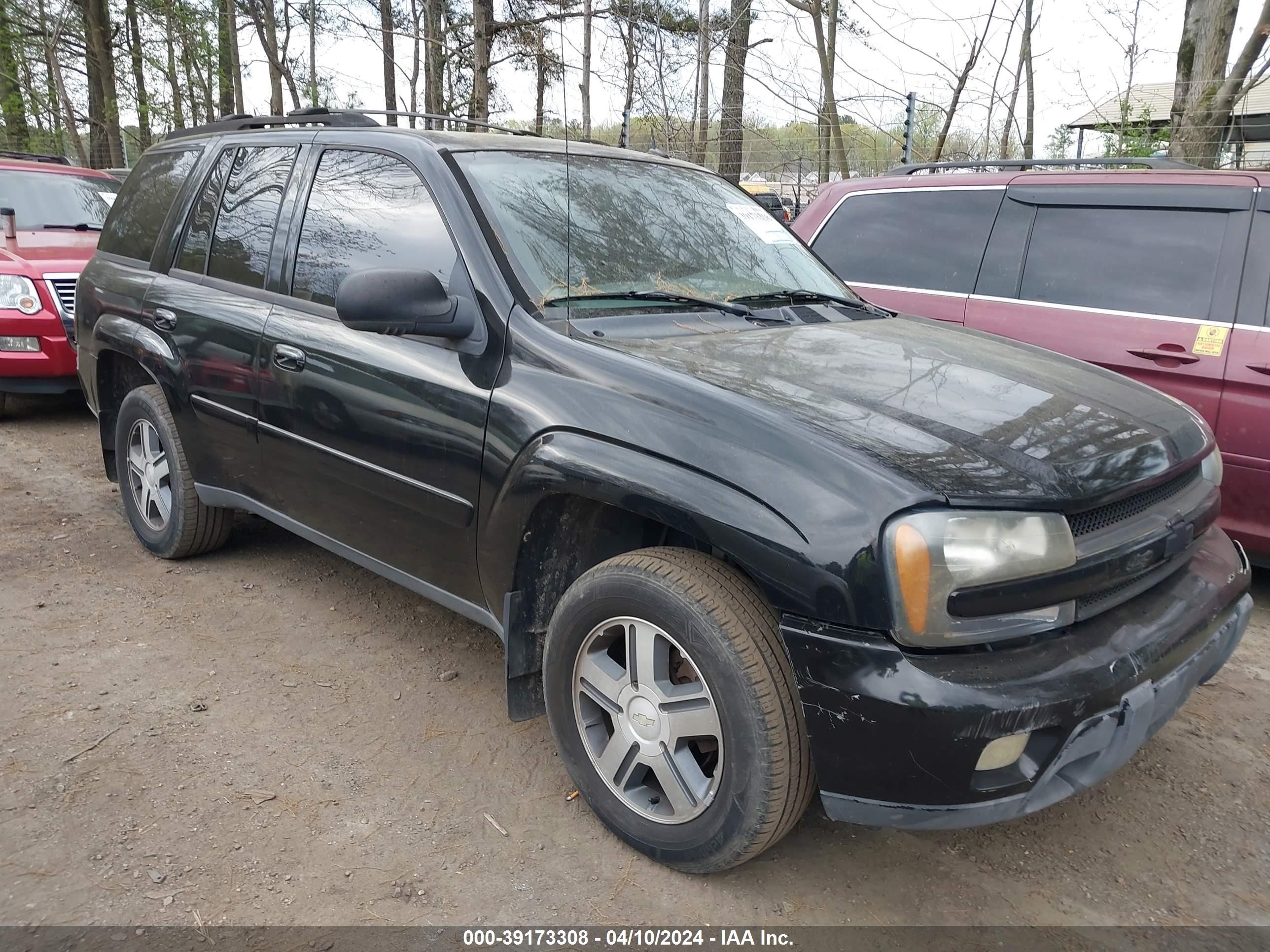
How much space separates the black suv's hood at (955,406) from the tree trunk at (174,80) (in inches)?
991

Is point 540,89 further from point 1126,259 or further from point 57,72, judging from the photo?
point 57,72

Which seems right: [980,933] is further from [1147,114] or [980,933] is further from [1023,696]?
[1147,114]

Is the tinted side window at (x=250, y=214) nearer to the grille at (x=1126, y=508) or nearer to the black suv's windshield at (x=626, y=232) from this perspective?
Answer: the black suv's windshield at (x=626, y=232)

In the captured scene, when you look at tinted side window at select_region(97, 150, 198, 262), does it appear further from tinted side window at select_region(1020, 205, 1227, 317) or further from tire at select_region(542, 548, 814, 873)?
tinted side window at select_region(1020, 205, 1227, 317)

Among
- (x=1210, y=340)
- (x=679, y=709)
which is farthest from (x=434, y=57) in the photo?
(x=679, y=709)

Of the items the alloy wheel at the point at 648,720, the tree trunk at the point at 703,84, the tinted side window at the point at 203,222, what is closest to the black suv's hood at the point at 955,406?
the alloy wheel at the point at 648,720

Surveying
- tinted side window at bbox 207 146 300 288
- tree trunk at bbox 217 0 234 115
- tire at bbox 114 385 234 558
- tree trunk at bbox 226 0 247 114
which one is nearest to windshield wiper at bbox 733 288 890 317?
tinted side window at bbox 207 146 300 288

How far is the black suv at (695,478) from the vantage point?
1980mm

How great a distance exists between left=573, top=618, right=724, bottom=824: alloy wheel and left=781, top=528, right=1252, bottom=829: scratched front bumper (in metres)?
0.31

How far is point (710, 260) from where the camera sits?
3.21 meters

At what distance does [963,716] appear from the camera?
1888 millimetres

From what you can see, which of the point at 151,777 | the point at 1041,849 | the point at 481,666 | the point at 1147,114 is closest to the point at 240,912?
the point at 151,777

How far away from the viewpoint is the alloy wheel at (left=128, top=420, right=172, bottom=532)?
417 centimetres

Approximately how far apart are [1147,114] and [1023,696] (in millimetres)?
12307
